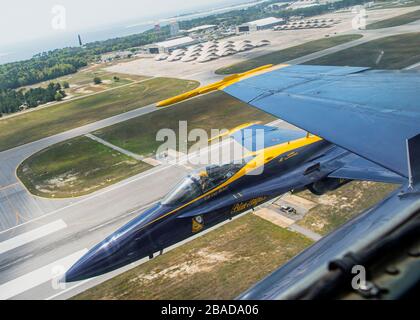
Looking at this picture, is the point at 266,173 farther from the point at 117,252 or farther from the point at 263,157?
the point at 117,252

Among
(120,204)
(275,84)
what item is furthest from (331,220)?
(120,204)

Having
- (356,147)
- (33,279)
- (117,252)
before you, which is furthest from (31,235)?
(356,147)

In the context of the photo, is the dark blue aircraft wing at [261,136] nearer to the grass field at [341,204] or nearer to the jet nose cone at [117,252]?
the grass field at [341,204]

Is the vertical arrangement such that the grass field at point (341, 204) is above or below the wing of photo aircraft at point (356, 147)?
below

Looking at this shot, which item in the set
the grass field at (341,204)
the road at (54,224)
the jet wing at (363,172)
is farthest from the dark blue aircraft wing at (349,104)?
the road at (54,224)

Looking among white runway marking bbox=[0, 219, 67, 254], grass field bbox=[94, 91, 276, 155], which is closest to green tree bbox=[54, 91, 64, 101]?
grass field bbox=[94, 91, 276, 155]

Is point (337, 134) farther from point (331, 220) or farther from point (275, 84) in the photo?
point (331, 220)

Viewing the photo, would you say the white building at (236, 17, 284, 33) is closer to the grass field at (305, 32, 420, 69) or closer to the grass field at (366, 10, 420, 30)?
the grass field at (366, 10, 420, 30)
